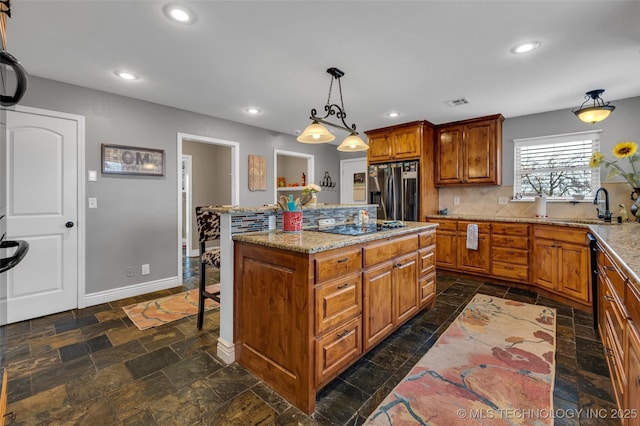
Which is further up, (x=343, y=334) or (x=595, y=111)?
(x=595, y=111)

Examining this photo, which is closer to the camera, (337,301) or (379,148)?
(337,301)

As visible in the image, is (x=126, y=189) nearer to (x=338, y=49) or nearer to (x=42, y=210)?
(x=42, y=210)

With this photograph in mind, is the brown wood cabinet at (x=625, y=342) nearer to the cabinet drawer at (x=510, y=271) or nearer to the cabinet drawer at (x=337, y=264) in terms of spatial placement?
the cabinet drawer at (x=337, y=264)

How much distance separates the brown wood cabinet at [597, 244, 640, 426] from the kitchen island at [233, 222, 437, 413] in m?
1.25

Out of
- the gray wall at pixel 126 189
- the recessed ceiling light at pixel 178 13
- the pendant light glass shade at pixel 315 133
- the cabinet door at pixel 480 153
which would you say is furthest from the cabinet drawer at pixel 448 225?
the recessed ceiling light at pixel 178 13

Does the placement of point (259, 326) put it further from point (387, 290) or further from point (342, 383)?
point (387, 290)

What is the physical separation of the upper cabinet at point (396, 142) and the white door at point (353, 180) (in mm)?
1476

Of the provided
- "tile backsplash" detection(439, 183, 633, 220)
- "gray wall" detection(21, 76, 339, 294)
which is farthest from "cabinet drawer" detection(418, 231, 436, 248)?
"gray wall" detection(21, 76, 339, 294)

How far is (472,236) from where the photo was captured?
4.04 m

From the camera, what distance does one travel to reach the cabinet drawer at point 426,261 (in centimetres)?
272

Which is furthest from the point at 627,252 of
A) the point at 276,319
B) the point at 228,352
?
the point at 228,352

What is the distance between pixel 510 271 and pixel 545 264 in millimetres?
429

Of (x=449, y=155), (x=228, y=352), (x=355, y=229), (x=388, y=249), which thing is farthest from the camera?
(x=449, y=155)

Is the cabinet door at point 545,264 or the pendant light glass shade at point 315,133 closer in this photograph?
the pendant light glass shade at point 315,133
